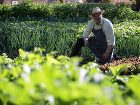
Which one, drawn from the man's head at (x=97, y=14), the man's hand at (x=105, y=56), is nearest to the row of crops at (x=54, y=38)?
the man's hand at (x=105, y=56)

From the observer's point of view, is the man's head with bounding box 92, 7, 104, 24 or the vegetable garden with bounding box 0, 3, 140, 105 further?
the man's head with bounding box 92, 7, 104, 24

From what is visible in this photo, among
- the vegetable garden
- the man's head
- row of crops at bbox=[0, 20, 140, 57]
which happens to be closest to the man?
the man's head

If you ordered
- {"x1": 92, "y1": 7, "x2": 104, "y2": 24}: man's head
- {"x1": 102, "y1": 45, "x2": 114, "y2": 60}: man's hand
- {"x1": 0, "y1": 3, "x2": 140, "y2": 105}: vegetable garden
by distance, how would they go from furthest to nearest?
1. {"x1": 102, "y1": 45, "x2": 114, "y2": 60}: man's hand
2. {"x1": 92, "y1": 7, "x2": 104, "y2": 24}: man's head
3. {"x1": 0, "y1": 3, "x2": 140, "y2": 105}: vegetable garden

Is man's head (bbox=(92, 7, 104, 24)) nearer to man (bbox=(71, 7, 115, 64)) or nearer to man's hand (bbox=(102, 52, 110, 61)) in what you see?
man (bbox=(71, 7, 115, 64))

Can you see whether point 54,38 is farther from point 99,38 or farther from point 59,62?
point 59,62

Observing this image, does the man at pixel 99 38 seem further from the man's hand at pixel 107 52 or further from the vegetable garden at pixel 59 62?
the vegetable garden at pixel 59 62

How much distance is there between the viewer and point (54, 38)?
12.6 metres

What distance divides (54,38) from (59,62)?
10277 millimetres

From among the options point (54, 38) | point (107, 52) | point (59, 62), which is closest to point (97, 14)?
point (107, 52)

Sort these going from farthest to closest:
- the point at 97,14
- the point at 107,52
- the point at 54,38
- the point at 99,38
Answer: the point at 54,38 < the point at 99,38 < the point at 107,52 < the point at 97,14

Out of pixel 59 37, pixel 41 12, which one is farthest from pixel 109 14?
pixel 59 37

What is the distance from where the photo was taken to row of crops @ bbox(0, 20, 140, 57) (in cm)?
1204

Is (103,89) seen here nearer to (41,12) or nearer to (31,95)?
(31,95)

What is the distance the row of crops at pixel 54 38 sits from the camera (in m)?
12.0
